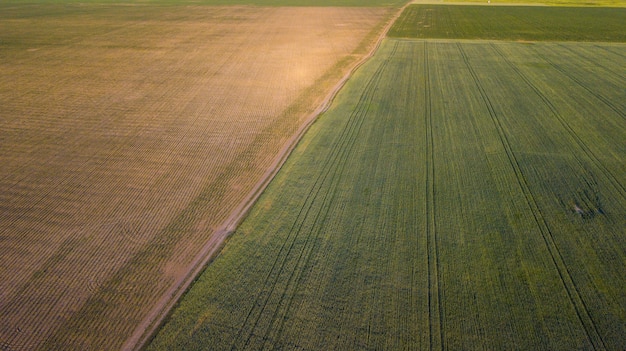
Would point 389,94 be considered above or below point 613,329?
above

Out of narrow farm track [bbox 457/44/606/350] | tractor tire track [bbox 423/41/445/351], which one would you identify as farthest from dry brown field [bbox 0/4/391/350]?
narrow farm track [bbox 457/44/606/350]

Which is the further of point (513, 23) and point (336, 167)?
point (513, 23)

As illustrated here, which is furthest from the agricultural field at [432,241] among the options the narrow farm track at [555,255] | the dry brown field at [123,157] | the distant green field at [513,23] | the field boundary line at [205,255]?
the distant green field at [513,23]

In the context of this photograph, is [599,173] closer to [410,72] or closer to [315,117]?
[315,117]

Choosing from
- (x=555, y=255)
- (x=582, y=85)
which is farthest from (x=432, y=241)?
(x=582, y=85)

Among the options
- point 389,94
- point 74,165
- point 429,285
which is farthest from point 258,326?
point 389,94

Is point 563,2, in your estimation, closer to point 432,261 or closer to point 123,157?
point 432,261

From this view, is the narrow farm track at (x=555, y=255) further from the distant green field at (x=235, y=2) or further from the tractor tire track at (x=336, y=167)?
the distant green field at (x=235, y=2)
